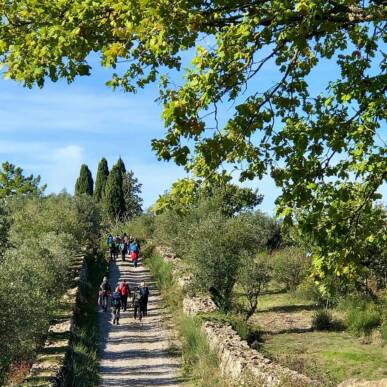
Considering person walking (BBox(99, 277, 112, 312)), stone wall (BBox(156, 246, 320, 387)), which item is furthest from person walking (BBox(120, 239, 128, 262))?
stone wall (BBox(156, 246, 320, 387))

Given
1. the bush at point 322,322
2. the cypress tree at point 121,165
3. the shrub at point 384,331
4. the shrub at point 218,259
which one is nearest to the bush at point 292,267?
the bush at point 322,322

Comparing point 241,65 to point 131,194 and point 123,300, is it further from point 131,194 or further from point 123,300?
point 131,194

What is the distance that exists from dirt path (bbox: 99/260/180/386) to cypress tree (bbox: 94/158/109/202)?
54978 millimetres

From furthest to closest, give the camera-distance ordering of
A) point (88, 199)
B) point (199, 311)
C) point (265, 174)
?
point (88, 199) < point (199, 311) < point (265, 174)

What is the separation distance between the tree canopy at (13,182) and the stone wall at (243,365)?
7530 mm

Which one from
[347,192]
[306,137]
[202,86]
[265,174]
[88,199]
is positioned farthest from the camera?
[88,199]

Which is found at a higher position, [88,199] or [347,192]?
[88,199]

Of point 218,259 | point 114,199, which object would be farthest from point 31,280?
point 114,199

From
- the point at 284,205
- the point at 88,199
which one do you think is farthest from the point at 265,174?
the point at 88,199

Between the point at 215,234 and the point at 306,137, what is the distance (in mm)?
16967

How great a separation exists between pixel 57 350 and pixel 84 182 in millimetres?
70664

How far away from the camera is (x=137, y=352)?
18.9m

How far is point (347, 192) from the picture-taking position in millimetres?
9430

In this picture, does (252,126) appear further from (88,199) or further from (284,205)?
(88,199)
